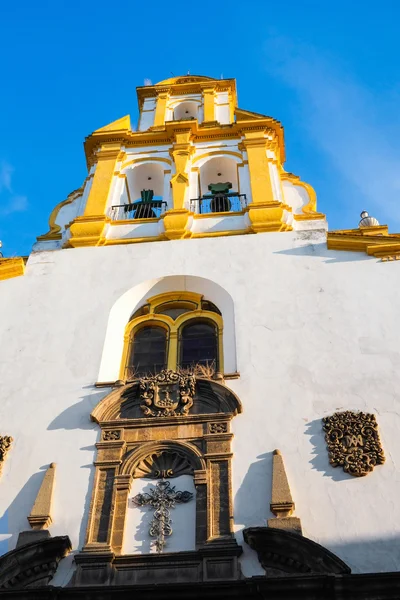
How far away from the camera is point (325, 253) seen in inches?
569

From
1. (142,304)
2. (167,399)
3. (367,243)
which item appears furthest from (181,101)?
(167,399)

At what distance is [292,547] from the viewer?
30.0ft

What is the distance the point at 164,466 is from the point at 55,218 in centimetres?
885

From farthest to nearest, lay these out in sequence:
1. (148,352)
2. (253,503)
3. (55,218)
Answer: (55,218), (148,352), (253,503)

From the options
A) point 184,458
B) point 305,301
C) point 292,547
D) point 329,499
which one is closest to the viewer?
point 292,547

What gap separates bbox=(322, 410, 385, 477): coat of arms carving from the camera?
10.3 metres

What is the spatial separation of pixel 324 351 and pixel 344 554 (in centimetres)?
386

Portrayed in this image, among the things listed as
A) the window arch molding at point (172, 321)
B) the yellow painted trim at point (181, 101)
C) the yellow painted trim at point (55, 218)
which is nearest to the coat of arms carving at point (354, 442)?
the window arch molding at point (172, 321)

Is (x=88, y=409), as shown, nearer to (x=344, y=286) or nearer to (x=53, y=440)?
(x=53, y=440)

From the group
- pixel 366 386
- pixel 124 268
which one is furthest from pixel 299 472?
pixel 124 268

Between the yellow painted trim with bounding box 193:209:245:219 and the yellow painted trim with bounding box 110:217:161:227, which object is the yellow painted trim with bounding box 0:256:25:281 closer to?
the yellow painted trim with bounding box 110:217:161:227

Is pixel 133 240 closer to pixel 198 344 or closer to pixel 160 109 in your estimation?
pixel 198 344

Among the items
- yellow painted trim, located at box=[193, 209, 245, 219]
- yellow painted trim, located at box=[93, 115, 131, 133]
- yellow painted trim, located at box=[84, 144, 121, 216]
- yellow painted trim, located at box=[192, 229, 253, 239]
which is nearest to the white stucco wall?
yellow painted trim, located at box=[192, 229, 253, 239]

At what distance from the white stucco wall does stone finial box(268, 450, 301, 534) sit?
14 centimetres
